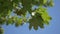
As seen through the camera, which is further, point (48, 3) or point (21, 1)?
point (48, 3)

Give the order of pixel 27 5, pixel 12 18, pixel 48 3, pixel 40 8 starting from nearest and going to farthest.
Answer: pixel 27 5 < pixel 40 8 < pixel 48 3 < pixel 12 18

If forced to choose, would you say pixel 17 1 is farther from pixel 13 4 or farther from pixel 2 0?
pixel 2 0

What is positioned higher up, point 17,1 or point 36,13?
point 17,1

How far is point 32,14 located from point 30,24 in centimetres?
20

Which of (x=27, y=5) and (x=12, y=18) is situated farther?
(x=12, y=18)

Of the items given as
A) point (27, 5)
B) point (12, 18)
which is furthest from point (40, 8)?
point (12, 18)

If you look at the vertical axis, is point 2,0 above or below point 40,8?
above

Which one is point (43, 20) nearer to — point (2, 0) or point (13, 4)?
point (13, 4)

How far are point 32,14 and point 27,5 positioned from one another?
216 millimetres

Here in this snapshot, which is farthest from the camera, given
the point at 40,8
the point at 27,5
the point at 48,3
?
the point at 48,3

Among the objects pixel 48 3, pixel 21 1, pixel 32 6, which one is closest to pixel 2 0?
pixel 21 1

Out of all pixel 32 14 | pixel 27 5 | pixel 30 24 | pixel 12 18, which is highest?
pixel 27 5

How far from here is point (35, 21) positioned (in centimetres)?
286

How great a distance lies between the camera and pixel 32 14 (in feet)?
9.55
